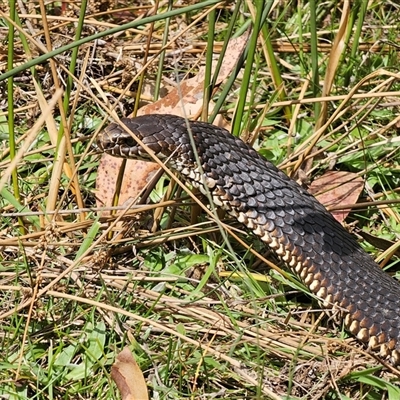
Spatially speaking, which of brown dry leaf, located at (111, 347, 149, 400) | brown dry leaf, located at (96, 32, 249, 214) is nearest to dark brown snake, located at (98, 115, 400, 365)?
brown dry leaf, located at (96, 32, 249, 214)

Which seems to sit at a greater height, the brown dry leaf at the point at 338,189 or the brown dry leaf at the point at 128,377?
the brown dry leaf at the point at 338,189

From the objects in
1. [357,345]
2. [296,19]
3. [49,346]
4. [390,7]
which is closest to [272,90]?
[296,19]

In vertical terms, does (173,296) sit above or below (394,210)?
below

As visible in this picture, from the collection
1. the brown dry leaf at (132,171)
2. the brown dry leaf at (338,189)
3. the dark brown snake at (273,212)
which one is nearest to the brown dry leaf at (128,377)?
the dark brown snake at (273,212)

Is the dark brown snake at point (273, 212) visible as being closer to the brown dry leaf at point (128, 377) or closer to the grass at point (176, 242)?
the grass at point (176, 242)

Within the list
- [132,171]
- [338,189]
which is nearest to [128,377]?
[132,171]

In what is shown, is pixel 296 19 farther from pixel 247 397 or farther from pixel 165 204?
pixel 247 397
